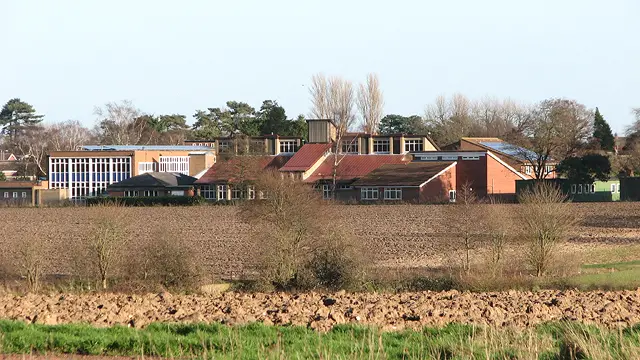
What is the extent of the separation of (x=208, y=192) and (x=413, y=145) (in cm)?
2154

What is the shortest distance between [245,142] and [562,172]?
3174cm

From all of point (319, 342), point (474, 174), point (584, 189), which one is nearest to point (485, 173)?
point (474, 174)

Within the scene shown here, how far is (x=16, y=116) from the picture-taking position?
6678 inches

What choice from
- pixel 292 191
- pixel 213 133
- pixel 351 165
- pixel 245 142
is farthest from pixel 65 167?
pixel 292 191

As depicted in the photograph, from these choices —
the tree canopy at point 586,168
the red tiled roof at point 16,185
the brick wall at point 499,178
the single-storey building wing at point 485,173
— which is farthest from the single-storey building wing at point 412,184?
the red tiled roof at point 16,185

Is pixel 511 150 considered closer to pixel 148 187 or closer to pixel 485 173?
pixel 485 173

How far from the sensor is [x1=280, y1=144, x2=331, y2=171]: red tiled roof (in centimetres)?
9225

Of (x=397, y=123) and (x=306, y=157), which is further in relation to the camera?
(x=397, y=123)

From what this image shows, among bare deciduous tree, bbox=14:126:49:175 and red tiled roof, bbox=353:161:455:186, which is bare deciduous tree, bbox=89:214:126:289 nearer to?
red tiled roof, bbox=353:161:455:186

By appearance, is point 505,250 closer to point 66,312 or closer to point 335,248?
point 335,248

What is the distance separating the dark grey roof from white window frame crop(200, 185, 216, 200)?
11.4ft

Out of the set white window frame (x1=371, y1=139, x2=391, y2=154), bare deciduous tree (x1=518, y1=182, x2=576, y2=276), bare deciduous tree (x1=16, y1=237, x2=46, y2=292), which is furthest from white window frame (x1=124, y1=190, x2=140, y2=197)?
bare deciduous tree (x1=518, y1=182, x2=576, y2=276)

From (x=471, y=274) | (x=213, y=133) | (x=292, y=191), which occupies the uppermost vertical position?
(x=213, y=133)

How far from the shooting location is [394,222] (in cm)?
6275
